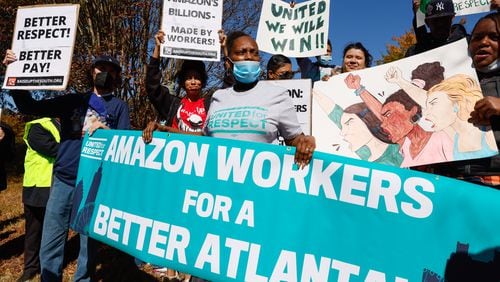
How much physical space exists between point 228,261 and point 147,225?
2.11 feet

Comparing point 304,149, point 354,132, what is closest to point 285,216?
point 304,149

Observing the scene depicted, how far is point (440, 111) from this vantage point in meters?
2.60

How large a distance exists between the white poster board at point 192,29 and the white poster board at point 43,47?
95 centimetres

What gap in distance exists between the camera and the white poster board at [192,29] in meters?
3.85

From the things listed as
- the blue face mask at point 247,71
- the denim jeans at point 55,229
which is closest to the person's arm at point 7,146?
the denim jeans at point 55,229

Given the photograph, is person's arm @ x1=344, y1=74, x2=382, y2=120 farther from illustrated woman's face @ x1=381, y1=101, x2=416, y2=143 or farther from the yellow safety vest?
the yellow safety vest

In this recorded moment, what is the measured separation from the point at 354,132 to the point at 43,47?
2.61 m

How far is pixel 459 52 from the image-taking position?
2.52m

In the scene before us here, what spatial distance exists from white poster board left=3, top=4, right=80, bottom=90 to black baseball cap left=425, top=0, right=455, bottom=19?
2895mm

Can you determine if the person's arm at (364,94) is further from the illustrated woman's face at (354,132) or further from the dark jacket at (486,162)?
the dark jacket at (486,162)

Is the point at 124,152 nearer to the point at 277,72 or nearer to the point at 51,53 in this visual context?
the point at 51,53

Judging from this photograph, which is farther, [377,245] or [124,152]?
[124,152]

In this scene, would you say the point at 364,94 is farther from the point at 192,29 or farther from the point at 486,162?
the point at 192,29

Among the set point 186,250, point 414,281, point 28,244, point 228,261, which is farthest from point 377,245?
point 28,244
